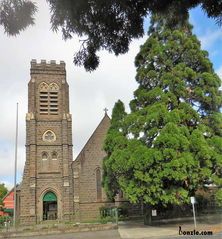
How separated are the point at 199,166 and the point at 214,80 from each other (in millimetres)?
6440

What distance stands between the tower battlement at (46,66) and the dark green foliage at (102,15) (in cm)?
3965

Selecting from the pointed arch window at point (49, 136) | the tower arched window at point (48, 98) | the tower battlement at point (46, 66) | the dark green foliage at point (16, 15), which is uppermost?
the tower battlement at point (46, 66)

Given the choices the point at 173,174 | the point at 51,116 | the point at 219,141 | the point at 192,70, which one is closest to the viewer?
the point at 173,174

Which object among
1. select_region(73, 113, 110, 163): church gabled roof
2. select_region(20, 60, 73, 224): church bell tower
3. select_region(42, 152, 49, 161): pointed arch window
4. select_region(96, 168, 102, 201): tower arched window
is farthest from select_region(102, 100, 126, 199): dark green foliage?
select_region(42, 152, 49, 161): pointed arch window

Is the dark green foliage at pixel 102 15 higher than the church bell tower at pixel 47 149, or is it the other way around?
the church bell tower at pixel 47 149

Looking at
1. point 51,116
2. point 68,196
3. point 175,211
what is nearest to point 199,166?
point 175,211

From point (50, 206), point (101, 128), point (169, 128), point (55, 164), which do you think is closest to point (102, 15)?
point (169, 128)

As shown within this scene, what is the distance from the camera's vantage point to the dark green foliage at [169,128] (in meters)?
23.2

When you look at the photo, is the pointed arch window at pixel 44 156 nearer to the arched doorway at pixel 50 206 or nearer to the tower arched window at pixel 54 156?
the tower arched window at pixel 54 156

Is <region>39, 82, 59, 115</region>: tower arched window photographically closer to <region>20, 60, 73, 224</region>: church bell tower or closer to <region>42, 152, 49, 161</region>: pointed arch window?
<region>20, 60, 73, 224</region>: church bell tower

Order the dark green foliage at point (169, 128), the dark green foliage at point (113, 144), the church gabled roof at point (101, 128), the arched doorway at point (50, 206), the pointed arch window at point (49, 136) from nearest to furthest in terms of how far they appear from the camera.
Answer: the dark green foliage at point (169, 128) < the dark green foliage at point (113, 144) < the arched doorway at point (50, 206) < the church gabled roof at point (101, 128) < the pointed arch window at point (49, 136)

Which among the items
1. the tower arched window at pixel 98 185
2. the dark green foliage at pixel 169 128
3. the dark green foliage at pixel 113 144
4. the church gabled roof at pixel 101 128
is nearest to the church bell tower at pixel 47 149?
the church gabled roof at pixel 101 128

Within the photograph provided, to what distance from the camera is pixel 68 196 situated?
39.0m

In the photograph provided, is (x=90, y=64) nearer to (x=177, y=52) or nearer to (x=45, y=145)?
(x=177, y=52)
